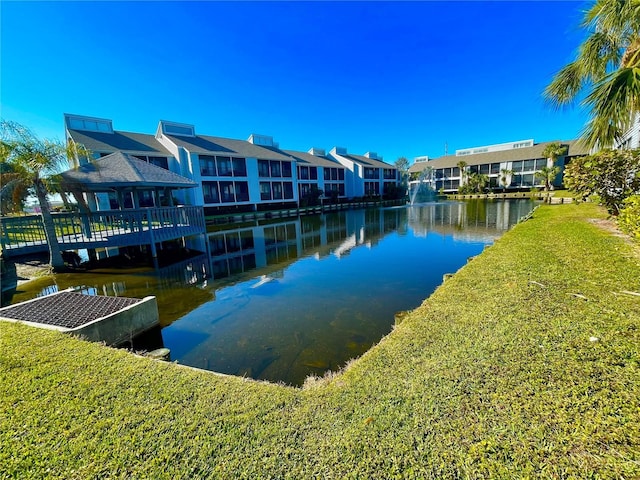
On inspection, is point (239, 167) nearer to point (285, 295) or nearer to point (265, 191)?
point (265, 191)

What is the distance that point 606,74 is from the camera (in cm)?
667

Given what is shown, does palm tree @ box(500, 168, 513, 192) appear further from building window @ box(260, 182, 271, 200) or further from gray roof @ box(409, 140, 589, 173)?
building window @ box(260, 182, 271, 200)

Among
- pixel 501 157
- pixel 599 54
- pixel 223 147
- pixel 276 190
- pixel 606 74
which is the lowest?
pixel 276 190

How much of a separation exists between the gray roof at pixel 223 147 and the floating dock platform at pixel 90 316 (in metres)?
25.2

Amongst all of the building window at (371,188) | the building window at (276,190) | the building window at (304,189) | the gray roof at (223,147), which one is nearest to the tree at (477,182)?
the building window at (371,188)

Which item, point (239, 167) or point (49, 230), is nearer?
point (49, 230)

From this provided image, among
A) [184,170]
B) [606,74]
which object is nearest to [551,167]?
[606,74]

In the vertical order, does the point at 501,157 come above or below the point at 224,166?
above

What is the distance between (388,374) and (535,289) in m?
3.63

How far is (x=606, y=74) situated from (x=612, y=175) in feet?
15.6

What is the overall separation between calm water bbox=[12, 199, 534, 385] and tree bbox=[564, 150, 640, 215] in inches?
168

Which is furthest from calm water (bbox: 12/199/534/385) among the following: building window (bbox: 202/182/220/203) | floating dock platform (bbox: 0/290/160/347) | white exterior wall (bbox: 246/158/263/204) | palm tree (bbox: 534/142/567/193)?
palm tree (bbox: 534/142/567/193)

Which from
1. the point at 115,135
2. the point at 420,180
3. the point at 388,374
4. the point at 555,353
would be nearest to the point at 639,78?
the point at 555,353

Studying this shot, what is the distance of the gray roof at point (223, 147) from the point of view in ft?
94.7
